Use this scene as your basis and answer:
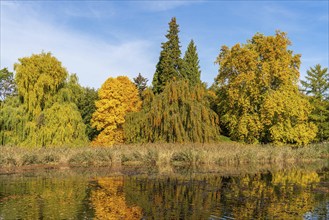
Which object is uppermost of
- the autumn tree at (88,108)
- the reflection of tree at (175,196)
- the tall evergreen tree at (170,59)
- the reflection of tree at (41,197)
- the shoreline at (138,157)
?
the tall evergreen tree at (170,59)

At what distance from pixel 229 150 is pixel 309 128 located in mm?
13157

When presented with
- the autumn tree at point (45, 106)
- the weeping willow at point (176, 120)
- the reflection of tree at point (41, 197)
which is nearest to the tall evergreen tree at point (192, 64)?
the weeping willow at point (176, 120)

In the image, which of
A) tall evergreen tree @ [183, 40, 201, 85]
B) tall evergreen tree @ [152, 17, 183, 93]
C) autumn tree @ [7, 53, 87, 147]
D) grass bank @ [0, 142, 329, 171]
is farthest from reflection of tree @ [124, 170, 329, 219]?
tall evergreen tree @ [183, 40, 201, 85]

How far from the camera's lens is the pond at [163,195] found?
1294 centimetres

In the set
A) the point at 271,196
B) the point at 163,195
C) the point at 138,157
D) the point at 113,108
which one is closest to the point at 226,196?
the point at 271,196

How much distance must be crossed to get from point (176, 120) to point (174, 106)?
1.72m

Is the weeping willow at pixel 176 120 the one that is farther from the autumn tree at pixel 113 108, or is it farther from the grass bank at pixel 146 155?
the autumn tree at pixel 113 108

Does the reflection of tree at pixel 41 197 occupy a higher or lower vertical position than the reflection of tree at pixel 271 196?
lower

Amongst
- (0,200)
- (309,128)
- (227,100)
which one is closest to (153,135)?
(227,100)

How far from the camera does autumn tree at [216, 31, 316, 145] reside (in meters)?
37.1

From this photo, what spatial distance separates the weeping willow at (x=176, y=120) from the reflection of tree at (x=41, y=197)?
1371cm

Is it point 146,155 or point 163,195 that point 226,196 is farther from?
point 146,155

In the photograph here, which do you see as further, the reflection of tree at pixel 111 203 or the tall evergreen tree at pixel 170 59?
the tall evergreen tree at pixel 170 59

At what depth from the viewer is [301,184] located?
20000 millimetres
